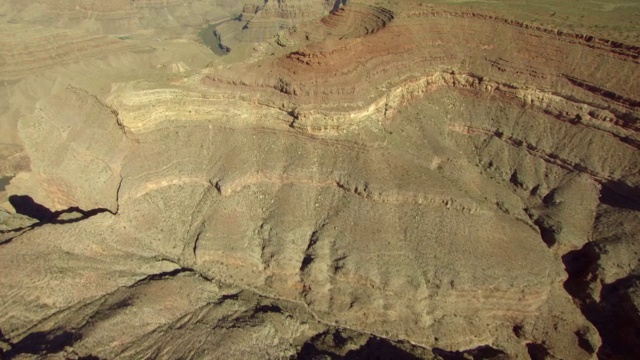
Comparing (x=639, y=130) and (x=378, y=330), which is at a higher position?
(x=639, y=130)

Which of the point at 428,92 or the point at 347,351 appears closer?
the point at 347,351

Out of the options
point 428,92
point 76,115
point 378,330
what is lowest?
point 378,330

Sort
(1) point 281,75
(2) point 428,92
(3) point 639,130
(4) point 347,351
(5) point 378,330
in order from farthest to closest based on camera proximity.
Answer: (2) point 428,92 < (1) point 281,75 < (3) point 639,130 < (5) point 378,330 < (4) point 347,351

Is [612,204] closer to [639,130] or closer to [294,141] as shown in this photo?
[639,130]

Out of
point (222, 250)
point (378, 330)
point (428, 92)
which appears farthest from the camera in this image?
point (428, 92)

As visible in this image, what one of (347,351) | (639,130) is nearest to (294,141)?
(347,351)

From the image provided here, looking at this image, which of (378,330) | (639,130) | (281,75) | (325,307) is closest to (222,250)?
(325,307)
